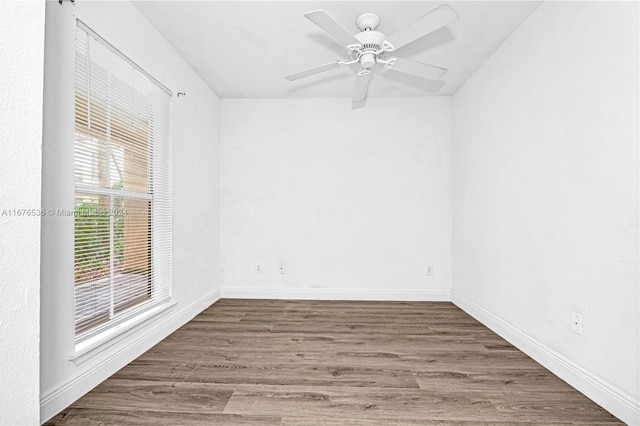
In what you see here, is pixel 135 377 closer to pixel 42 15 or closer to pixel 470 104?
Answer: pixel 42 15

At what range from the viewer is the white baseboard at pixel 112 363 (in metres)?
1.60

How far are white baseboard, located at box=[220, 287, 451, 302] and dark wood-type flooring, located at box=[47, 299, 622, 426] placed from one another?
0.93 meters

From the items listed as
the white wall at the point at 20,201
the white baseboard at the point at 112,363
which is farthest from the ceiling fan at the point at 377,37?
the white baseboard at the point at 112,363

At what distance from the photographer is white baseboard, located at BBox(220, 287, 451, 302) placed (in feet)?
12.9

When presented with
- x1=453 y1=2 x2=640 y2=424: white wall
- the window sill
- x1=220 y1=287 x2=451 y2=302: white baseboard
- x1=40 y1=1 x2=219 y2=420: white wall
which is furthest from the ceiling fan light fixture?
x1=220 y1=287 x2=451 y2=302: white baseboard

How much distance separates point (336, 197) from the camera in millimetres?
4035

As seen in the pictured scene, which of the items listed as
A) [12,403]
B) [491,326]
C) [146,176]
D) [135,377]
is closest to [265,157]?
[146,176]

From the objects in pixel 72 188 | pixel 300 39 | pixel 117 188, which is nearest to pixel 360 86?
pixel 300 39

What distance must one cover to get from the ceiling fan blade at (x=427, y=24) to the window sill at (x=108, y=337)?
8.29ft

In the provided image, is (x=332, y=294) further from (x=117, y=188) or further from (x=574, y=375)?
(x=117, y=188)

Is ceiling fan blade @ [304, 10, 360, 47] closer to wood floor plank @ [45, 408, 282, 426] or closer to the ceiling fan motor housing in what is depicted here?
the ceiling fan motor housing

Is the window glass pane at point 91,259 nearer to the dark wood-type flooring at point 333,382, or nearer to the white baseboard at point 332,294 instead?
the dark wood-type flooring at point 333,382

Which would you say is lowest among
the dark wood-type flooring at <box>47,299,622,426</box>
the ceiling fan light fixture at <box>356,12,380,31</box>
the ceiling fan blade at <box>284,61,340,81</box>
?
the dark wood-type flooring at <box>47,299,622,426</box>

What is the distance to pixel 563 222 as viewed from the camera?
2.03m
